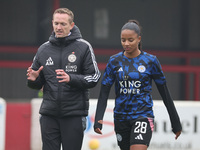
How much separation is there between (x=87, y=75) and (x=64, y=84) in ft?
0.79

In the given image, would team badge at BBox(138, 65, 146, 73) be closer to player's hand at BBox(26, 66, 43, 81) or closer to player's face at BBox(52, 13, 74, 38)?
player's face at BBox(52, 13, 74, 38)

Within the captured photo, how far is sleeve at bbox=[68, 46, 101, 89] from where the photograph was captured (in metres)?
5.04

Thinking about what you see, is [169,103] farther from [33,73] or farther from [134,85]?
[33,73]

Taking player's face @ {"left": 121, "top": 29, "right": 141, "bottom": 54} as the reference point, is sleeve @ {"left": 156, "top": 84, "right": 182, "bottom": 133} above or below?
below

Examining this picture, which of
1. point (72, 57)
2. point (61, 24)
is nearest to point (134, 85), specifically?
point (72, 57)

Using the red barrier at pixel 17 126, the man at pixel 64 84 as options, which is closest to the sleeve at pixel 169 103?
the man at pixel 64 84

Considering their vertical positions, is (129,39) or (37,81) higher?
(129,39)

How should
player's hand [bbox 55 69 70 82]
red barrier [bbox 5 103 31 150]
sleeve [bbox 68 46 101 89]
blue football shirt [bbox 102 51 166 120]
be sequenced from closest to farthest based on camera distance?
player's hand [bbox 55 69 70 82] → sleeve [bbox 68 46 101 89] → blue football shirt [bbox 102 51 166 120] → red barrier [bbox 5 103 31 150]

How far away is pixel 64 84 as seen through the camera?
5.15m

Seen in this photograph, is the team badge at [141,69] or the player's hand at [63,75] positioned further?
the team badge at [141,69]

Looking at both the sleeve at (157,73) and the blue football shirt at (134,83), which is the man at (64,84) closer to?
the blue football shirt at (134,83)

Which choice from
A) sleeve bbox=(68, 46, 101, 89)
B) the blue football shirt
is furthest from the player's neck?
sleeve bbox=(68, 46, 101, 89)

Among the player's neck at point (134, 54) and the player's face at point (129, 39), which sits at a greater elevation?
the player's face at point (129, 39)

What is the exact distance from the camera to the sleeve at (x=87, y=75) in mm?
5035
